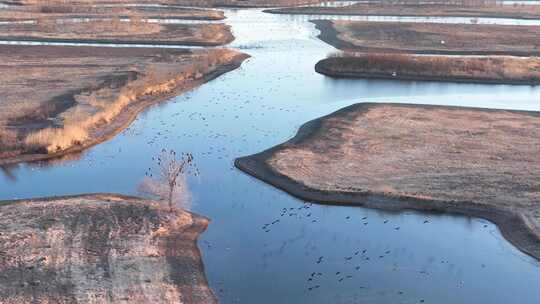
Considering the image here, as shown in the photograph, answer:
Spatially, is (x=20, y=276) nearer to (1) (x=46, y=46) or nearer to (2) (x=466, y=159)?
(2) (x=466, y=159)

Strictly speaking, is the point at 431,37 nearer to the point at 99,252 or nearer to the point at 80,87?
the point at 80,87

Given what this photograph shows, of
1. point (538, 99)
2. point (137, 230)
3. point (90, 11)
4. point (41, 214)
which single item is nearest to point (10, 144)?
point (41, 214)

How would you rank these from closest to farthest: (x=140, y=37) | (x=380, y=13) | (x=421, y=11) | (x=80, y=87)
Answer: (x=80, y=87)
(x=140, y=37)
(x=380, y=13)
(x=421, y=11)

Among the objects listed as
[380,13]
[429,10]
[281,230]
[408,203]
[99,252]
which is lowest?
[429,10]

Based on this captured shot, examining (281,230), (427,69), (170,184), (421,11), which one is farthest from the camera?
(421,11)

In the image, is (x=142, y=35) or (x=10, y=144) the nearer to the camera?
(x=10, y=144)

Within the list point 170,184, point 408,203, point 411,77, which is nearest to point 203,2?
point 411,77
